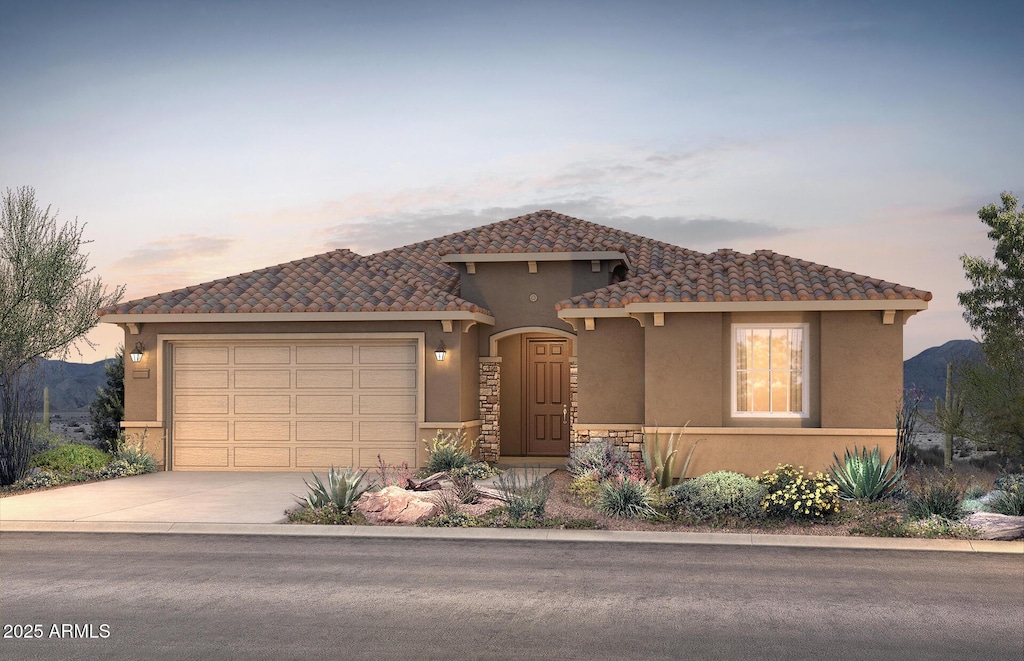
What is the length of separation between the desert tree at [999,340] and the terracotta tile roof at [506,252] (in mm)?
5273

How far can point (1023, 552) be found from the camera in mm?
11539

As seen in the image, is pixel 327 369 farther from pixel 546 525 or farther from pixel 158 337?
pixel 546 525

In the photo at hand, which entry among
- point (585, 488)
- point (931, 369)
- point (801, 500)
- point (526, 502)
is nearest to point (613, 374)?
point (585, 488)

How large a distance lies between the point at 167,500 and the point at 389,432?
17.7 ft

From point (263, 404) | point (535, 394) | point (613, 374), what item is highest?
point (613, 374)

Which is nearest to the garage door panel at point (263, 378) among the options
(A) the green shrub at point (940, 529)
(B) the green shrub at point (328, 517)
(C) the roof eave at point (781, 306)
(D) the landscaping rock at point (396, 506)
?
(D) the landscaping rock at point (396, 506)

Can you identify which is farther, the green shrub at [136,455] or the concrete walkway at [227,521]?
the green shrub at [136,455]

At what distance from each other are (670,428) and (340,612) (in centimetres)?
962

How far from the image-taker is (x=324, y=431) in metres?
19.9

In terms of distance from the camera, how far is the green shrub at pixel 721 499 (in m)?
13.3

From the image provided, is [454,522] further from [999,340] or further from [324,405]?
[999,340]

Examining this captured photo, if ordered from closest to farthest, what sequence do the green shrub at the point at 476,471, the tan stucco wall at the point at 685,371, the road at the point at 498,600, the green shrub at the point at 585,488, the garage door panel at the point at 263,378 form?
the road at the point at 498,600, the green shrub at the point at 585,488, the tan stucco wall at the point at 685,371, the green shrub at the point at 476,471, the garage door panel at the point at 263,378

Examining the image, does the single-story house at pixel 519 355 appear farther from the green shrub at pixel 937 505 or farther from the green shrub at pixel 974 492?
the green shrub at pixel 937 505

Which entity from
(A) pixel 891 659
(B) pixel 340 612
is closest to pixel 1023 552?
(A) pixel 891 659
